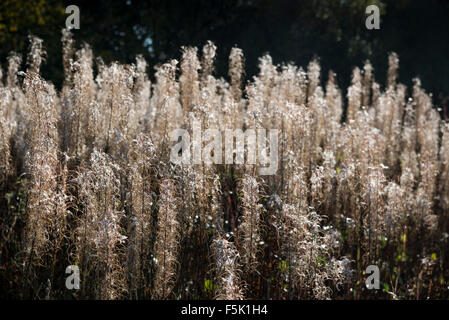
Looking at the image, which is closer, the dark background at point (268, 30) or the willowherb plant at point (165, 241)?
the willowherb plant at point (165, 241)

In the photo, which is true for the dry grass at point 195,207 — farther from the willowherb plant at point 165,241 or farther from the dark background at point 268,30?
the dark background at point 268,30

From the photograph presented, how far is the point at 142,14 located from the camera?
43.0ft

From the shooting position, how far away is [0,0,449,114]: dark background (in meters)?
12.7

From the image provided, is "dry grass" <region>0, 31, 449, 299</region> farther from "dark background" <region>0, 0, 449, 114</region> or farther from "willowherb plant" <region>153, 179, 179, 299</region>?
"dark background" <region>0, 0, 449, 114</region>

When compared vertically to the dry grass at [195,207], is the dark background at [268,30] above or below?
above

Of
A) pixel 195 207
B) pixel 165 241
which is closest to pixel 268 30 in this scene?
pixel 195 207

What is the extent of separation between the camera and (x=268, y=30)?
13734 millimetres

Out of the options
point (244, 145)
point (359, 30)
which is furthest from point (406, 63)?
point (244, 145)

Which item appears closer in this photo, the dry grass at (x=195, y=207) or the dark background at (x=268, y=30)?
the dry grass at (x=195, y=207)

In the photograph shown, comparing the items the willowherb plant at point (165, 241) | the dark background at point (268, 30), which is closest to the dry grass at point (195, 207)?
the willowherb plant at point (165, 241)

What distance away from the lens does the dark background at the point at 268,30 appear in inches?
500

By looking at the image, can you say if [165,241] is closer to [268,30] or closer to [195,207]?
[195,207]
